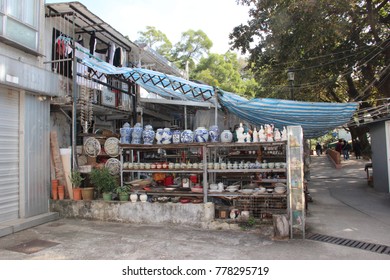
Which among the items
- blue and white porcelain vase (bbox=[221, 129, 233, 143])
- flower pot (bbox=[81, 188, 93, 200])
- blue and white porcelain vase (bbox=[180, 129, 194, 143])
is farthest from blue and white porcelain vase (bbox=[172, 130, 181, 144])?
flower pot (bbox=[81, 188, 93, 200])

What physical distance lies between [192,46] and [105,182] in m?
29.2

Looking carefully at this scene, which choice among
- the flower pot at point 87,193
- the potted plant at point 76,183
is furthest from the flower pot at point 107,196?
the potted plant at point 76,183

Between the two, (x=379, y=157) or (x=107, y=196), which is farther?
(x=379, y=157)

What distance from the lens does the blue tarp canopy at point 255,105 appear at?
844 cm

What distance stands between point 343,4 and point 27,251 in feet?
43.9

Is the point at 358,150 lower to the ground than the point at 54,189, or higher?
higher

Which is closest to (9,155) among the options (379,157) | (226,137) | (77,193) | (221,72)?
(77,193)

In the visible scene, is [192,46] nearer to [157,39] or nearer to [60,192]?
[157,39]

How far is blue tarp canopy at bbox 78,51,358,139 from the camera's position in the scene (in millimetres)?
8438

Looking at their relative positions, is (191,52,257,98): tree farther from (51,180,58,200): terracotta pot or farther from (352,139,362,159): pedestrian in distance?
(51,180,58,200): terracotta pot

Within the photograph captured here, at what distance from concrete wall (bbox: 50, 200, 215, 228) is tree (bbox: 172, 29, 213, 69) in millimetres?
28244

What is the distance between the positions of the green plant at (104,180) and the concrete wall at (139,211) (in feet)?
1.23

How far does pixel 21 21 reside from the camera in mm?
7809

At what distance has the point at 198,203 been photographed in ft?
25.3
